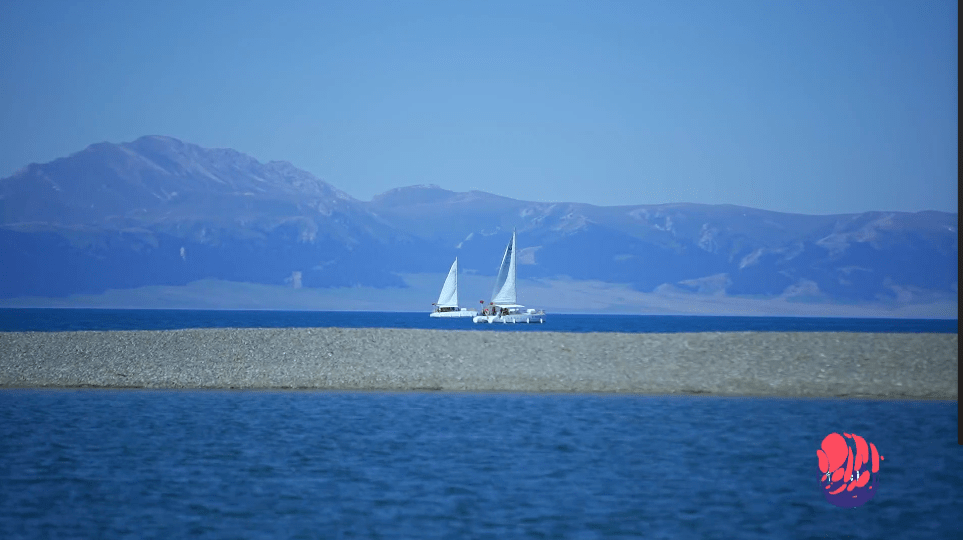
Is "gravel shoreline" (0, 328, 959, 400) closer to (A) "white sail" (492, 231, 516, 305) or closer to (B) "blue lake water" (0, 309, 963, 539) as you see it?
A: (B) "blue lake water" (0, 309, 963, 539)

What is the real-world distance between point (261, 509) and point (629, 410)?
1506cm

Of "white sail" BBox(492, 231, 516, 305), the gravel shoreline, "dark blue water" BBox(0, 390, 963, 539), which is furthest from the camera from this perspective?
"white sail" BBox(492, 231, 516, 305)

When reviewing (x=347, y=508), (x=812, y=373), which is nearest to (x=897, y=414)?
(x=812, y=373)

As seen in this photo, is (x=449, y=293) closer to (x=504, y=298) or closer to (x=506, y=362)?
(x=504, y=298)

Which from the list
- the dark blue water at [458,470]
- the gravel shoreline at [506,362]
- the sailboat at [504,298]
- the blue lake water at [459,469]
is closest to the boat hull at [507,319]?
the sailboat at [504,298]

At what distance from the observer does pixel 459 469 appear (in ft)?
61.9

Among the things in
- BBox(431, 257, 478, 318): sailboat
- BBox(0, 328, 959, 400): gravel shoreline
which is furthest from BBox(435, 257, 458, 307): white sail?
BBox(0, 328, 959, 400): gravel shoreline

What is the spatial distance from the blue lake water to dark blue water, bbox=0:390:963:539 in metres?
0.05

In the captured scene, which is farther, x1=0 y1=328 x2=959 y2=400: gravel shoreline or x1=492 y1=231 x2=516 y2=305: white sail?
x1=492 y1=231 x2=516 y2=305: white sail

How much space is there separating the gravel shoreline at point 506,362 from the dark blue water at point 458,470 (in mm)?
3725

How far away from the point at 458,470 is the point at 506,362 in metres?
17.5

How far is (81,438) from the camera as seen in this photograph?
22.0 metres

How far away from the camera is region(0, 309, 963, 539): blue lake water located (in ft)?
47.4

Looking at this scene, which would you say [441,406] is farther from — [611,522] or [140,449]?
[611,522]
